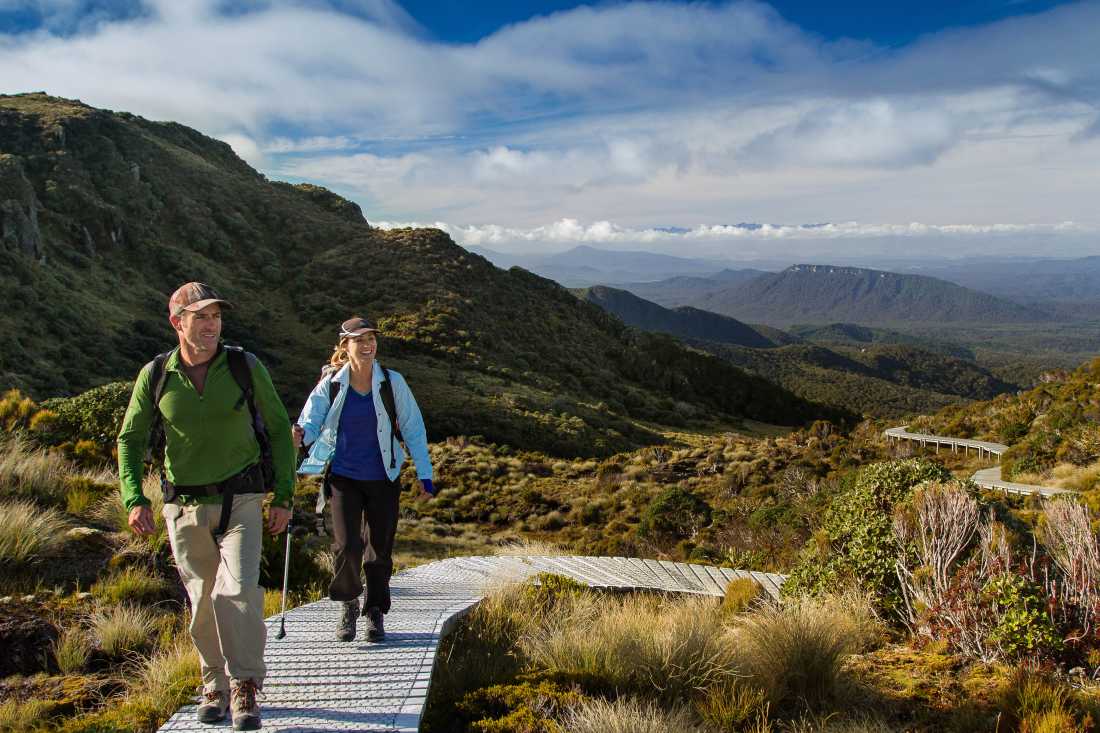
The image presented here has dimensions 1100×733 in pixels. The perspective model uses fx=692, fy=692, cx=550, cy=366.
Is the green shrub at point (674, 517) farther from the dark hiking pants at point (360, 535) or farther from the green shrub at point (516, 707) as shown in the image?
the green shrub at point (516, 707)

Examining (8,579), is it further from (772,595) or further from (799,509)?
(799,509)

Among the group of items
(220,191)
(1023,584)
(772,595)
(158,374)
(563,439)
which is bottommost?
(563,439)

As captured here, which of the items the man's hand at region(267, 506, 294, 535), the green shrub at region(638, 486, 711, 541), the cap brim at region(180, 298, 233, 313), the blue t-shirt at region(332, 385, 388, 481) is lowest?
the green shrub at region(638, 486, 711, 541)

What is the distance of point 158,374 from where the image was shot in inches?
131

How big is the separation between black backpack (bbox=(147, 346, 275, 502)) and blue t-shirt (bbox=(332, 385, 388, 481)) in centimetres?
70

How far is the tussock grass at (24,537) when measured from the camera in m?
5.25

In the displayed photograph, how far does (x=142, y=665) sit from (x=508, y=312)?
46.4 metres

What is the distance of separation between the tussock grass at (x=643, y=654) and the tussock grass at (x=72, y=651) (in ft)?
8.45

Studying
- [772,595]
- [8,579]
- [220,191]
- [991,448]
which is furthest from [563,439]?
[220,191]

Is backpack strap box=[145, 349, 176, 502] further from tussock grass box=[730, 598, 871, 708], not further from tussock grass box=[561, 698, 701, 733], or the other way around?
tussock grass box=[730, 598, 871, 708]

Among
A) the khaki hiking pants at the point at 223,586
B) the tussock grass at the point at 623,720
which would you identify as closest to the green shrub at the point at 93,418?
the khaki hiking pants at the point at 223,586

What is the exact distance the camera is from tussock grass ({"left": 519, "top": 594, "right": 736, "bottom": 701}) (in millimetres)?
3719

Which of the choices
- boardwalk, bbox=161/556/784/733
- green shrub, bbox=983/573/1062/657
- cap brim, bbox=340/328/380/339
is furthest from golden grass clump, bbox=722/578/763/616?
cap brim, bbox=340/328/380/339

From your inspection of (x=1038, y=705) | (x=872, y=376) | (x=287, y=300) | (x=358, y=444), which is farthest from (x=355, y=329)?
(x=872, y=376)
